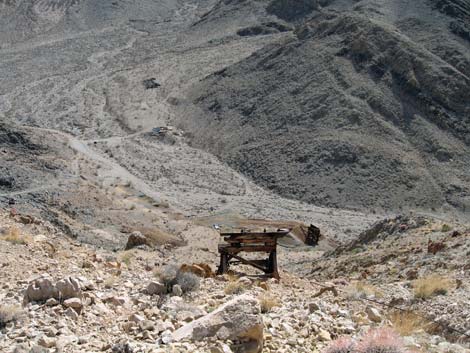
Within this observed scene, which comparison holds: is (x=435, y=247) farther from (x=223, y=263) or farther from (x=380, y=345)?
(x=380, y=345)

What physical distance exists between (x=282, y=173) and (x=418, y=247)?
30.8 metres

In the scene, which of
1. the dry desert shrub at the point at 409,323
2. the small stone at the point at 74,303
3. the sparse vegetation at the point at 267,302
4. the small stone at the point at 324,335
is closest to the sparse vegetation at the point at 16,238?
the small stone at the point at 74,303

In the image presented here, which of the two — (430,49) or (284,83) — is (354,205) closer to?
(284,83)

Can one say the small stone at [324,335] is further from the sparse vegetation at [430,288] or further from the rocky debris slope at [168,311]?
the sparse vegetation at [430,288]

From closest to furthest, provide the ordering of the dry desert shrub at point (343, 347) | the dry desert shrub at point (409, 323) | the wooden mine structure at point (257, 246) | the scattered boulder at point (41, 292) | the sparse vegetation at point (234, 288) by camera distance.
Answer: the dry desert shrub at point (343, 347), the scattered boulder at point (41, 292), the dry desert shrub at point (409, 323), the sparse vegetation at point (234, 288), the wooden mine structure at point (257, 246)

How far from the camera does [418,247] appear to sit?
55.5 ft

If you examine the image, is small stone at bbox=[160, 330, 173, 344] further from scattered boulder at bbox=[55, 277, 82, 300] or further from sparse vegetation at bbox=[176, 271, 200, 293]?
sparse vegetation at bbox=[176, 271, 200, 293]

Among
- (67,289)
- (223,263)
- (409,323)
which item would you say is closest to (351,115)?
(223,263)

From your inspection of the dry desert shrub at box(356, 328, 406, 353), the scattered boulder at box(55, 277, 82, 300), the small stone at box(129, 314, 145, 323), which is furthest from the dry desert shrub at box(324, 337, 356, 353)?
the scattered boulder at box(55, 277, 82, 300)

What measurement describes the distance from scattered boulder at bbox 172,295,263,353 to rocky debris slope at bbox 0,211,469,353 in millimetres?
12

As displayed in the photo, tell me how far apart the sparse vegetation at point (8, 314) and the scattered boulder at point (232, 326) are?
6.77 feet

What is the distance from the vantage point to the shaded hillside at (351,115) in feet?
149

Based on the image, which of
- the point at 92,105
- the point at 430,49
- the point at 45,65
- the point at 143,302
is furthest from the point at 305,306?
the point at 45,65

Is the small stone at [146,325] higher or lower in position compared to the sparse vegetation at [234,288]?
higher
